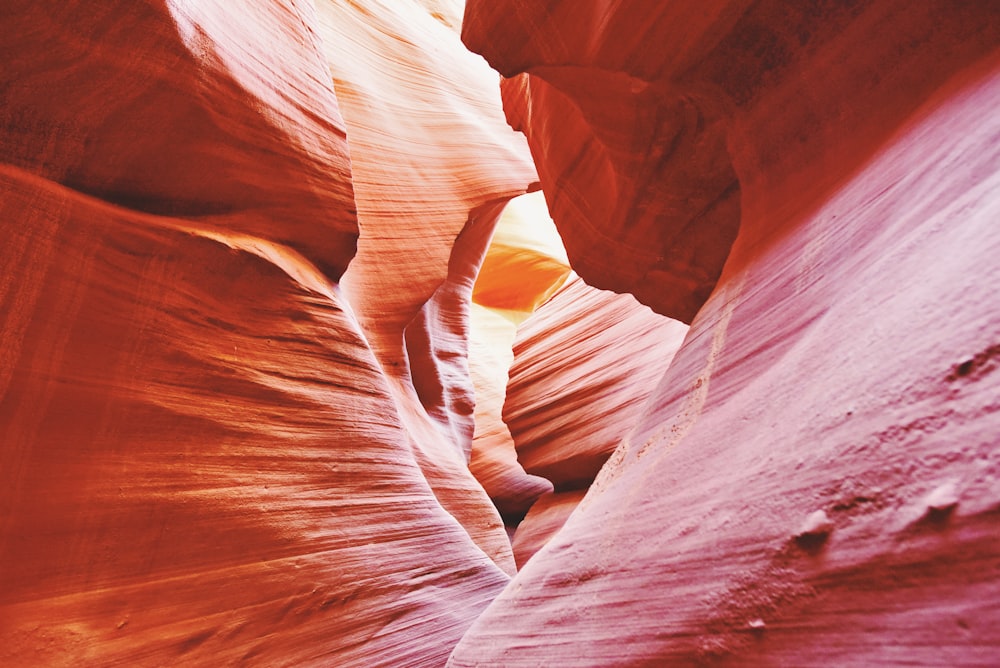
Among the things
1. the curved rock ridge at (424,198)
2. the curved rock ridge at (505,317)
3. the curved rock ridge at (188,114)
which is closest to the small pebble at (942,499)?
the curved rock ridge at (188,114)

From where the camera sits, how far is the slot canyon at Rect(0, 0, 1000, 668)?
45.3 inches

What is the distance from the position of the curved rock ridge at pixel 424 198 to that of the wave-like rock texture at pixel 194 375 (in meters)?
1.39

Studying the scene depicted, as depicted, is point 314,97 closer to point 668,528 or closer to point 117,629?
point 117,629

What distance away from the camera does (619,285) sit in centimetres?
500

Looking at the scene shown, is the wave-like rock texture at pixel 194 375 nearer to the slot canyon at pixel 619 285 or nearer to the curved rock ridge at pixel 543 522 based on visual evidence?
the slot canyon at pixel 619 285

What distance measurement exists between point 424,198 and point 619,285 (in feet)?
6.76

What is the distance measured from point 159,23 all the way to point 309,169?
970mm

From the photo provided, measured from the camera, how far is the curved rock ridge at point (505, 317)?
10.1m

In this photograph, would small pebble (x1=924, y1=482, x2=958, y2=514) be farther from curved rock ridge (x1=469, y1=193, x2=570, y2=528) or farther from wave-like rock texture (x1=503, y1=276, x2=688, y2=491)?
curved rock ridge (x1=469, y1=193, x2=570, y2=528)

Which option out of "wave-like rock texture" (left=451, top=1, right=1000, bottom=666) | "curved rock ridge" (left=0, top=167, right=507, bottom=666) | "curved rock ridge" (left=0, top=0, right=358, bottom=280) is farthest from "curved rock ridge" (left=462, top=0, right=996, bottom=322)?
"curved rock ridge" (left=0, top=167, right=507, bottom=666)

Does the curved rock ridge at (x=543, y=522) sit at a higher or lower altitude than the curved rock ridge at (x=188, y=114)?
lower

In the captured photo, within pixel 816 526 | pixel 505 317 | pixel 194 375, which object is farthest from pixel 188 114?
pixel 505 317

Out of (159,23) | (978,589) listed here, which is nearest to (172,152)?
(159,23)

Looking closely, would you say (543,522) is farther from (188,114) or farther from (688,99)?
(188,114)
